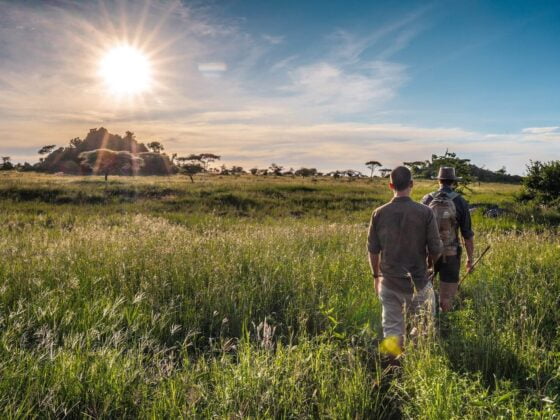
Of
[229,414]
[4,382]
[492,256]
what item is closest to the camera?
[229,414]

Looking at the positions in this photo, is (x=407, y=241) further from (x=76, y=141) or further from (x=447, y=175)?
(x=76, y=141)

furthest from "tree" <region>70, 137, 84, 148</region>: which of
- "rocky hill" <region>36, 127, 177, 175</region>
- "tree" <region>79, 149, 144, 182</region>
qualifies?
"tree" <region>79, 149, 144, 182</region>

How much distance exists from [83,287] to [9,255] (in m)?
1.99

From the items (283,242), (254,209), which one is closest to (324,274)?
(283,242)

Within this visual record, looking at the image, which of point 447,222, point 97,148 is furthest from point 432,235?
point 97,148

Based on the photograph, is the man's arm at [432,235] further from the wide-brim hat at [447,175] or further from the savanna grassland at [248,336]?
the wide-brim hat at [447,175]

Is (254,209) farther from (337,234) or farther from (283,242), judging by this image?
(283,242)

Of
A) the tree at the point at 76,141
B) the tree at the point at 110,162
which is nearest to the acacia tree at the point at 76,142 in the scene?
the tree at the point at 76,141

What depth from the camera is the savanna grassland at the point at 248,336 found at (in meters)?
3.04

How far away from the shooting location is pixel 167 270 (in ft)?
20.3

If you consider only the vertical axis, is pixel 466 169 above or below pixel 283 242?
above

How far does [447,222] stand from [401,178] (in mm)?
1535

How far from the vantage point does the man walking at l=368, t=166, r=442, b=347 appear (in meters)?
4.07

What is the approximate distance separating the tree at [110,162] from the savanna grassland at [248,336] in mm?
49895
